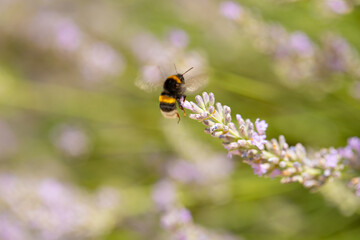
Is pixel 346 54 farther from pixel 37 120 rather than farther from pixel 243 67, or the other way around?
pixel 37 120

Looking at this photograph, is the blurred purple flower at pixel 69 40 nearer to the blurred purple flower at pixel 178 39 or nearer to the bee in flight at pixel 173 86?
the blurred purple flower at pixel 178 39

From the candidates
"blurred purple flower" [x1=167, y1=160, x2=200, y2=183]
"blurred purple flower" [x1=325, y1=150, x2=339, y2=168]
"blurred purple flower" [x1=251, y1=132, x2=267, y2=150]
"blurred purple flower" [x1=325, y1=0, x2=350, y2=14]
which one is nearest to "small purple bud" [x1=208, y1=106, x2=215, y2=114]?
"blurred purple flower" [x1=251, y1=132, x2=267, y2=150]

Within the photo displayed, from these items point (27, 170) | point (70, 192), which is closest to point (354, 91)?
point (70, 192)

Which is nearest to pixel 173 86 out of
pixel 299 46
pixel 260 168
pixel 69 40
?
pixel 260 168

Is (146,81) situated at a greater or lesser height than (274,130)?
lesser

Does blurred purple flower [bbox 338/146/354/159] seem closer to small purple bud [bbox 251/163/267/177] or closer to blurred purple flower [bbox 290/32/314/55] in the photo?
small purple bud [bbox 251/163/267/177]

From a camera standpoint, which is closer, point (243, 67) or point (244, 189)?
point (244, 189)

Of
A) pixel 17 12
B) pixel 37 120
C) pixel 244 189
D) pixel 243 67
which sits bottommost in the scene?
pixel 244 189

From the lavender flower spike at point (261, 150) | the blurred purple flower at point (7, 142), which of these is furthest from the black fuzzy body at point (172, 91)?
the blurred purple flower at point (7, 142)
